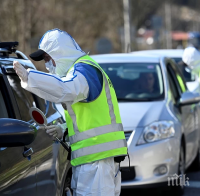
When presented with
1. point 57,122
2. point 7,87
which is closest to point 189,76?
point 57,122

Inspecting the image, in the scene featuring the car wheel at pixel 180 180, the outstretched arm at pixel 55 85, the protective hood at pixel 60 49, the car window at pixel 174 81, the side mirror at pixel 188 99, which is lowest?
the car wheel at pixel 180 180

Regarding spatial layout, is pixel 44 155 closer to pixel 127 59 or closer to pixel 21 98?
pixel 21 98

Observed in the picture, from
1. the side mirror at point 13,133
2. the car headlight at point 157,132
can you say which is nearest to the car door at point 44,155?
the side mirror at point 13,133

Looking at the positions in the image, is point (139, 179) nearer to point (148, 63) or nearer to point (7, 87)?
point (148, 63)

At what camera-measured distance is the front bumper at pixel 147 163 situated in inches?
265

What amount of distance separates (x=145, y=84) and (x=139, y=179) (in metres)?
1.78

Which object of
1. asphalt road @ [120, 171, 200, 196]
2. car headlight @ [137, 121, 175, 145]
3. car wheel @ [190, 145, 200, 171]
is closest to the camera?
car headlight @ [137, 121, 175, 145]

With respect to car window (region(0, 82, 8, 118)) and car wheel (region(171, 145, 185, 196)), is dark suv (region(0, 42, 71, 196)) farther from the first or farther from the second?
car wheel (region(171, 145, 185, 196))

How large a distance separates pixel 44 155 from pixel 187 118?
177 inches

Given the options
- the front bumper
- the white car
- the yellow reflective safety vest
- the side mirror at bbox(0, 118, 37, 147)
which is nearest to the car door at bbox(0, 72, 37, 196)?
the side mirror at bbox(0, 118, 37, 147)

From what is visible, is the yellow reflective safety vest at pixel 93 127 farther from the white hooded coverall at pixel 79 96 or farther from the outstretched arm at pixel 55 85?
the outstretched arm at pixel 55 85

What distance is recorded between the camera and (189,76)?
1212 centimetres

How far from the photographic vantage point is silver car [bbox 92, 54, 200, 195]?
6789 millimetres

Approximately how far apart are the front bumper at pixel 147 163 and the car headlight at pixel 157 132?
0.21 ft
